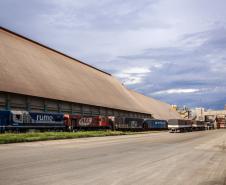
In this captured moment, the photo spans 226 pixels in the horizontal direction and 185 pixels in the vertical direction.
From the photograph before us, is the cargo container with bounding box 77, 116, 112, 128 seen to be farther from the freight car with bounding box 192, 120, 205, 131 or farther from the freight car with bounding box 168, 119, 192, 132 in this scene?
the freight car with bounding box 192, 120, 205, 131

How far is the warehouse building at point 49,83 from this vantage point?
54.8 meters

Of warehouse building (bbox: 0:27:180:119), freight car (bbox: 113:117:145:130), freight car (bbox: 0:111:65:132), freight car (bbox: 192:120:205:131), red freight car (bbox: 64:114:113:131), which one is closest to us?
freight car (bbox: 0:111:65:132)

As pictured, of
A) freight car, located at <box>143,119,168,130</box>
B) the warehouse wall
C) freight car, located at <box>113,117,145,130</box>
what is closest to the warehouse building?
the warehouse wall

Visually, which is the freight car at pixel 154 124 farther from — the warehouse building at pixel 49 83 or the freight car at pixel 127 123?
the warehouse building at pixel 49 83

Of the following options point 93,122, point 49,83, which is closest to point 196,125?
→ point 93,122

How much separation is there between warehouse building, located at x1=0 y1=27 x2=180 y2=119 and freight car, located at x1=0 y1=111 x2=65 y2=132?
467cm

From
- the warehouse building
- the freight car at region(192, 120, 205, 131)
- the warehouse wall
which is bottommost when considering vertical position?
the freight car at region(192, 120, 205, 131)

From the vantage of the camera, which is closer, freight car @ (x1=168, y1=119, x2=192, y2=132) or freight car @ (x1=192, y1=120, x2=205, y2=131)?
freight car @ (x1=168, y1=119, x2=192, y2=132)

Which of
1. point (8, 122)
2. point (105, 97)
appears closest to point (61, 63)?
point (105, 97)

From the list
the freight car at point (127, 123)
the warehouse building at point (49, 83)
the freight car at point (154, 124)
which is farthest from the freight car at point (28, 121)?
the freight car at point (154, 124)

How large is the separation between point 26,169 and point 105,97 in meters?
Answer: 74.9

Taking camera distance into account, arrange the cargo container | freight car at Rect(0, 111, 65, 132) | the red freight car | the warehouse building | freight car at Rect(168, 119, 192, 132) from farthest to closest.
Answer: freight car at Rect(168, 119, 192, 132), the cargo container, the red freight car, the warehouse building, freight car at Rect(0, 111, 65, 132)

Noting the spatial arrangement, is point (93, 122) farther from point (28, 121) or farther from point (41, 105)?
point (28, 121)

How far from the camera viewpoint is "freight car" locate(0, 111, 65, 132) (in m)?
43.6
